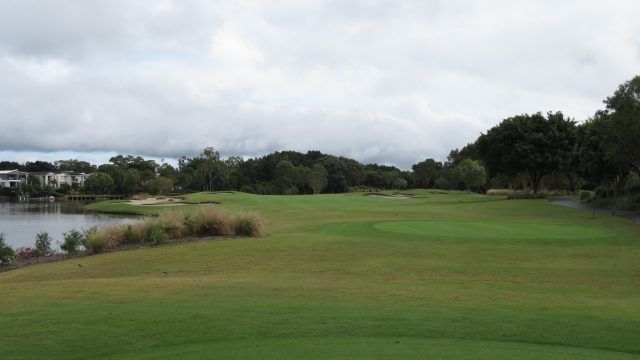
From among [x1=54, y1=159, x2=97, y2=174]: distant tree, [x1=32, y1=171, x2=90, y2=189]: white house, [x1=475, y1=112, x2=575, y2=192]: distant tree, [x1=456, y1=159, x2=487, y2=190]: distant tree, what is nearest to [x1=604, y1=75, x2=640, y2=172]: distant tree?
[x1=475, y1=112, x2=575, y2=192]: distant tree

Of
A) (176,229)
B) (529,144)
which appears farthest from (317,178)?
(176,229)

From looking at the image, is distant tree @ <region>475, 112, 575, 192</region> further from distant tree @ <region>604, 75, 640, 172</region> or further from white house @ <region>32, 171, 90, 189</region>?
white house @ <region>32, 171, 90, 189</region>

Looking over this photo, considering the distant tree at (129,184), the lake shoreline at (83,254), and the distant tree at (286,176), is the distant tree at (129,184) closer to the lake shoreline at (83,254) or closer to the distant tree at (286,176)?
the distant tree at (286,176)

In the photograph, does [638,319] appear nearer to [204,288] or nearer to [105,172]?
[204,288]

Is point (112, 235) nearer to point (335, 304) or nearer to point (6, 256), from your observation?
point (6, 256)

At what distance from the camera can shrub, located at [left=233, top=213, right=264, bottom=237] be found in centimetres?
2217

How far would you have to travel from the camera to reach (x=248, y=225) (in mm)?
22234

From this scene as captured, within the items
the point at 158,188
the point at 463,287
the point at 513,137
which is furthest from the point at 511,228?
the point at 158,188

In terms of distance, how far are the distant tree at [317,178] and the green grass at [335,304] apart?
8805 cm

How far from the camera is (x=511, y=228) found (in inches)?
930

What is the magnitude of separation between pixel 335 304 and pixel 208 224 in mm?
14230

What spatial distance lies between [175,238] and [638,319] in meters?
16.9

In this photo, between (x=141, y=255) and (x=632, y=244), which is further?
(x=632, y=244)

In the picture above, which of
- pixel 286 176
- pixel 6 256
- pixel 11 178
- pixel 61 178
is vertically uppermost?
pixel 11 178
